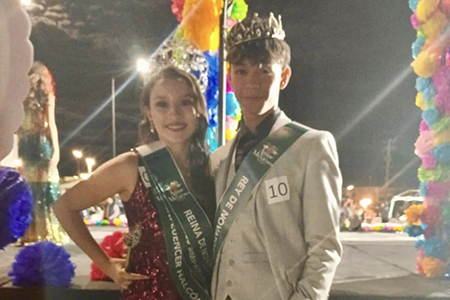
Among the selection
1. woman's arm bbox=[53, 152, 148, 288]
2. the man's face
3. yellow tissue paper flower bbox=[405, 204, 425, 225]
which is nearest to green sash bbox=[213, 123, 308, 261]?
the man's face

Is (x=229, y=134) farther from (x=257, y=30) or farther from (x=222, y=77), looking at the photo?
(x=257, y=30)

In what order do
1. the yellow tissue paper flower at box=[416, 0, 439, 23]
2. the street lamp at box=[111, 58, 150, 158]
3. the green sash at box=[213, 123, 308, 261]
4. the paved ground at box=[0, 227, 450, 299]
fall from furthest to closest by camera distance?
the yellow tissue paper flower at box=[416, 0, 439, 23] < the paved ground at box=[0, 227, 450, 299] < the street lamp at box=[111, 58, 150, 158] < the green sash at box=[213, 123, 308, 261]

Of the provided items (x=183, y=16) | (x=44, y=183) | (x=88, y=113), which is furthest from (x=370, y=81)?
(x=44, y=183)

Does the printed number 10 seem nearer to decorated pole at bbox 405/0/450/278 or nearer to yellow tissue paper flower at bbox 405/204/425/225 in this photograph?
decorated pole at bbox 405/0/450/278

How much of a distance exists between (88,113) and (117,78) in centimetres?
25

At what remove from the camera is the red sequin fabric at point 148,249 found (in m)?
1.61

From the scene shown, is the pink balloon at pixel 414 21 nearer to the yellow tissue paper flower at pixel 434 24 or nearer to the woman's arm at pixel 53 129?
the yellow tissue paper flower at pixel 434 24

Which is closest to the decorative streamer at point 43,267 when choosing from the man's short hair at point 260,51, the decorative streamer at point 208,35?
the decorative streamer at point 208,35

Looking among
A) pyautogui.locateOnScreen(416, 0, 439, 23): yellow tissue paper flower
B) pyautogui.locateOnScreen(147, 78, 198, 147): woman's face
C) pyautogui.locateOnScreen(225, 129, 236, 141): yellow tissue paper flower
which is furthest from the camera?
pyautogui.locateOnScreen(416, 0, 439, 23): yellow tissue paper flower

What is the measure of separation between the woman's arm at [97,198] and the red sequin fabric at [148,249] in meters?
0.03

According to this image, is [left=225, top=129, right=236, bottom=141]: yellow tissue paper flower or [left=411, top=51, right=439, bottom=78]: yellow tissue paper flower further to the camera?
[left=411, top=51, right=439, bottom=78]: yellow tissue paper flower

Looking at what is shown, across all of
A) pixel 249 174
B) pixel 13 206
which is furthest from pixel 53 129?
pixel 249 174

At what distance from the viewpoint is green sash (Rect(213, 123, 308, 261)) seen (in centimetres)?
152

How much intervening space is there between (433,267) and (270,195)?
1380 millimetres
